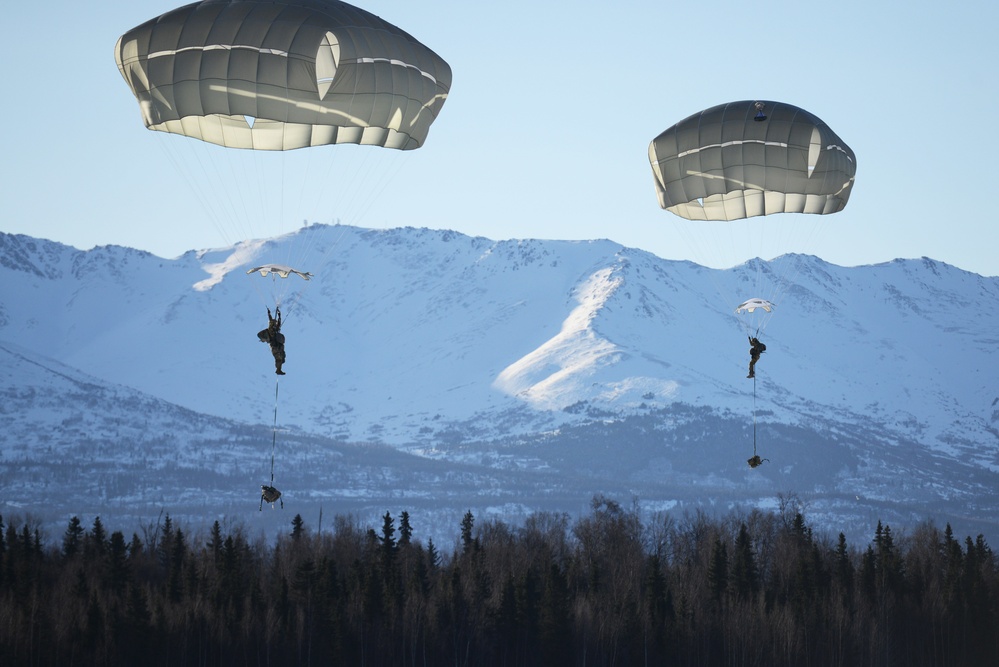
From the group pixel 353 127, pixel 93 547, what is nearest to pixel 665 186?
pixel 353 127

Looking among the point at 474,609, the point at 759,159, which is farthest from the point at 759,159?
the point at 474,609

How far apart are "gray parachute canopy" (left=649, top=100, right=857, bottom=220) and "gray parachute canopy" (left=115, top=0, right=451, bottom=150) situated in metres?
12.7

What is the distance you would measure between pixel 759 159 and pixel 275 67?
1899 cm

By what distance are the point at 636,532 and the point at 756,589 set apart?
31125 mm

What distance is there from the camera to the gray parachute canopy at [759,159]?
171ft

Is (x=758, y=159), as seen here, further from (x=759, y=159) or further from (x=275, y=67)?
(x=275, y=67)

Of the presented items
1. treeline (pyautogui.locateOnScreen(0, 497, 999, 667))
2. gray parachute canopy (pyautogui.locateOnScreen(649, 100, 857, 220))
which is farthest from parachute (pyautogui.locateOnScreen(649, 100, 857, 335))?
treeline (pyautogui.locateOnScreen(0, 497, 999, 667))

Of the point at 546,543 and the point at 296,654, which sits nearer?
the point at 296,654

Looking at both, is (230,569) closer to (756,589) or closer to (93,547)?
(93,547)

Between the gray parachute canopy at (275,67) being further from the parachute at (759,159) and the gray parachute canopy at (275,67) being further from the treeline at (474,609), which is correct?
the treeline at (474,609)

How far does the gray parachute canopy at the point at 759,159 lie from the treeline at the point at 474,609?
33.1 m

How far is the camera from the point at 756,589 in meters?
91.8

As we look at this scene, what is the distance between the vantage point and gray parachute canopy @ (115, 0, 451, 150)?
4250 cm

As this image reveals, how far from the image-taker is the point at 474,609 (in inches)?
3255
